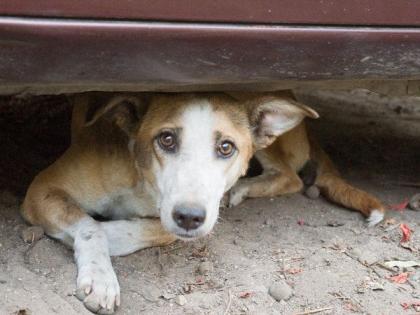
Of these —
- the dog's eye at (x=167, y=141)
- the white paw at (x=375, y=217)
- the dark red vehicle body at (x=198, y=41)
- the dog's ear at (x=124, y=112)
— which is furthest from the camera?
the white paw at (x=375, y=217)

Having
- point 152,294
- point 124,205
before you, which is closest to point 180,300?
point 152,294

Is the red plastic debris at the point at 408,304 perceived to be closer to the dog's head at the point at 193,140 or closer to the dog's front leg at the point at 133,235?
the dog's head at the point at 193,140

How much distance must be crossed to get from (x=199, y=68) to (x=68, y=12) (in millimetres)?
562

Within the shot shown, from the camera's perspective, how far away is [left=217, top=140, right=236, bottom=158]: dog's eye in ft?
11.0

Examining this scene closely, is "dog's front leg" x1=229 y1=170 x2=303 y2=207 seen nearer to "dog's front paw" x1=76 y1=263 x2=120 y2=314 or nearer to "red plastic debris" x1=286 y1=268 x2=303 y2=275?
"red plastic debris" x1=286 y1=268 x2=303 y2=275

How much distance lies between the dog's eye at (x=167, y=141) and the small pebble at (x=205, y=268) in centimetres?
52

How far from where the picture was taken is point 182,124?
3.31 meters

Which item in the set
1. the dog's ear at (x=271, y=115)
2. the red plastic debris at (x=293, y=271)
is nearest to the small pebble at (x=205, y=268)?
the red plastic debris at (x=293, y=271)

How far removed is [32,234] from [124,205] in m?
0.52

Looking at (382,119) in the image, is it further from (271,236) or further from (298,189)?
(271,236)

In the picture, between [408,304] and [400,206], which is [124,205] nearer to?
[408,304]

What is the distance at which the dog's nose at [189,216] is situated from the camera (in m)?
3.01

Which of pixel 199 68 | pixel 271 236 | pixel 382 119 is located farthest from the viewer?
pixel 382 119

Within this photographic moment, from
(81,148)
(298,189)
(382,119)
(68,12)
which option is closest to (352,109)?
(382,119)
